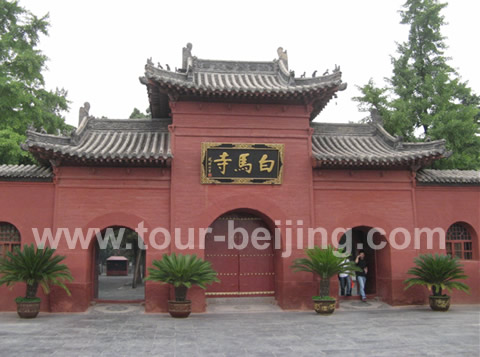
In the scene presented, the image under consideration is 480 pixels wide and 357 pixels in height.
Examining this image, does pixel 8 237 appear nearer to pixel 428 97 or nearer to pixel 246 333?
pixel 246 333

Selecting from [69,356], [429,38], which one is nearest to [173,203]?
[69,356]

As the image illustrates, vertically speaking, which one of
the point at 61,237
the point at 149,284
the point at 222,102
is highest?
the point at 222,102

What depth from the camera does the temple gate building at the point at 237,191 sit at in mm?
10805

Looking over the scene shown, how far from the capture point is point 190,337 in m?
7.84

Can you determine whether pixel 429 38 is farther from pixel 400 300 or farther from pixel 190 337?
pixel 190 337

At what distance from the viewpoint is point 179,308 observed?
975cm

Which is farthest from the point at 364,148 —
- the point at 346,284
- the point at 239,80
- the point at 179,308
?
the point at 179,308

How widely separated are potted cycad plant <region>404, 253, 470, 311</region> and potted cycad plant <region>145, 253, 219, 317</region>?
5.16 m

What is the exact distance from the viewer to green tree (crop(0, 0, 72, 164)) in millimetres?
15750

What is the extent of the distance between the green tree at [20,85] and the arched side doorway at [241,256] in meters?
8.14

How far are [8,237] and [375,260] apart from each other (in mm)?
9853

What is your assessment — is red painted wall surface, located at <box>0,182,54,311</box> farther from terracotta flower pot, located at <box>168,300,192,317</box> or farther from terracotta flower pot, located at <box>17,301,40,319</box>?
terracotta flower pot, located at <box>168,300,192,317</box>

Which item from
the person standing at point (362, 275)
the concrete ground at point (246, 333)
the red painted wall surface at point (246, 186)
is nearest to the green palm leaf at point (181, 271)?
the concrete ground at point (246, 333)

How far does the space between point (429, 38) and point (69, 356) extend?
63.6ft
